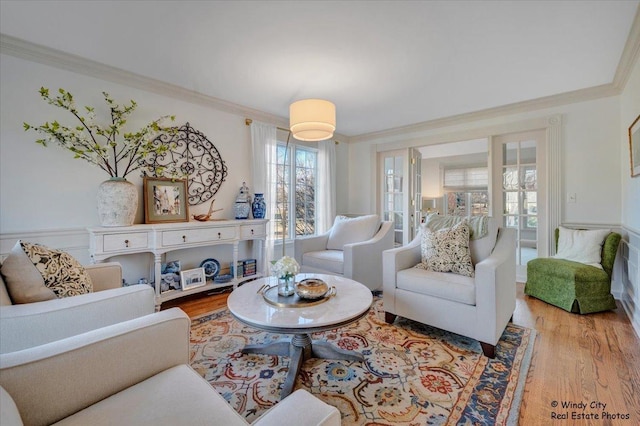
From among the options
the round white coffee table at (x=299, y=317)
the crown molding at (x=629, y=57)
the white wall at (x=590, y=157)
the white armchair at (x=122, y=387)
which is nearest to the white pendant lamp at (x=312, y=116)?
the round white coffee table at (x=299, y=317)

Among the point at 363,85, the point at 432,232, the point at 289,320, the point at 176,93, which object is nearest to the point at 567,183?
the point at 432,232

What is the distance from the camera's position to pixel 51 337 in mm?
1153

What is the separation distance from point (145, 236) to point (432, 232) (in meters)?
2.58

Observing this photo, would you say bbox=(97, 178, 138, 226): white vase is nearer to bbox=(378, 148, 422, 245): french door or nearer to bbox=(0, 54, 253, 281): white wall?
bbox=(0, 54, 253, 281): white wall

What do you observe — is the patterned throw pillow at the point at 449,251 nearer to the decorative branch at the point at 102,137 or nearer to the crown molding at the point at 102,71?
the decorative branch at the point at 102,137

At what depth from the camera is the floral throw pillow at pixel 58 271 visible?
1.33 m

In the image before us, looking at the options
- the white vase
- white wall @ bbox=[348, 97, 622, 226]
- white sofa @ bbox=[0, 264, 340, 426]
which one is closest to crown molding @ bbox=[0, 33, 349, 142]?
the white vase

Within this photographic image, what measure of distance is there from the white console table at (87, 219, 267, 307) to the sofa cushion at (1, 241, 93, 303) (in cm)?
92

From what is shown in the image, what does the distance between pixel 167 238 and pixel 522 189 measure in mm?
4186

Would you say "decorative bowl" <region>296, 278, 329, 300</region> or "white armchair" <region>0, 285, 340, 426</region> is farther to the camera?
"decorative bowl" <region>296, 278, 329, 300</region>

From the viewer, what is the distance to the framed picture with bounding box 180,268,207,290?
2.85 metres

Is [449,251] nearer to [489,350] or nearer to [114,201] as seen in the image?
[489,350]

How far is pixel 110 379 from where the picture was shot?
91 cm

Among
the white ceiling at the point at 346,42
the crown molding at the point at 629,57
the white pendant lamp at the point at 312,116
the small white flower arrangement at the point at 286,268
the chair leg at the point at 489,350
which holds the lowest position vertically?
the chair leg at the point at 489,350
